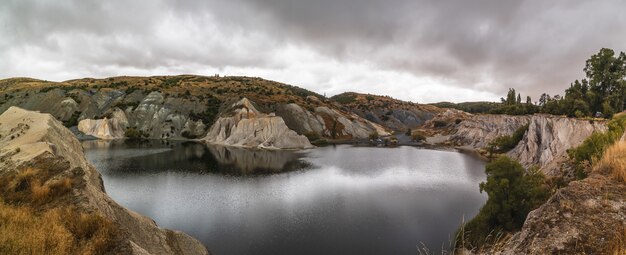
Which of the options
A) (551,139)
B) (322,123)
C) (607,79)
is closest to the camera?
(551,139)

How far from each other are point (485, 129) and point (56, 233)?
127 m

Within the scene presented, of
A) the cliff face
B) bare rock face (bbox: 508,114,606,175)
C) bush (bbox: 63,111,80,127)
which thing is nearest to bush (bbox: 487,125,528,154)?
bare rock face (bbox: 508,114,606,175)

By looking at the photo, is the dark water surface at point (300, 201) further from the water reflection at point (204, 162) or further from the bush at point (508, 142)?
the bush at point (508, 142)

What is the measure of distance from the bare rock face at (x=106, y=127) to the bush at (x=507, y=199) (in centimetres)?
12558

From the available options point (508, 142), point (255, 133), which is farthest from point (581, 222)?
point (255, 133)

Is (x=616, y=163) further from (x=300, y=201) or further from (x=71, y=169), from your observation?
(x=300, y=201)

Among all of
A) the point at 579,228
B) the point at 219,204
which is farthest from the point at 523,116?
the point at 579,228

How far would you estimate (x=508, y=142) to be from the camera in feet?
273

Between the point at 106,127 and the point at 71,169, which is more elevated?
the point at 106,127

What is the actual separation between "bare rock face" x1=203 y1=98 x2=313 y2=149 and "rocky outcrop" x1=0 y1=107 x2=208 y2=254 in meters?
78.4

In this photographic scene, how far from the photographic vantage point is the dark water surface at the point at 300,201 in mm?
27797

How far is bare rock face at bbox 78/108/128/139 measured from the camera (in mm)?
117262

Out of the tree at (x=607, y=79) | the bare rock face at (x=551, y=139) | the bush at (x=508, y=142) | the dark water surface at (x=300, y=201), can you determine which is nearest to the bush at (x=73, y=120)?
the dark water surface at (x=300, y=201)

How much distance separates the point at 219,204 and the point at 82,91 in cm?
13877
